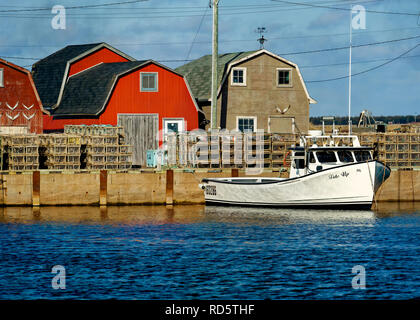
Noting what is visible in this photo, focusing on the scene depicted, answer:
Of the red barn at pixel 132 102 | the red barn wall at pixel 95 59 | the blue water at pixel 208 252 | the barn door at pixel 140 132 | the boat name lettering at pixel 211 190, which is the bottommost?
the blue water at pixel 208 252

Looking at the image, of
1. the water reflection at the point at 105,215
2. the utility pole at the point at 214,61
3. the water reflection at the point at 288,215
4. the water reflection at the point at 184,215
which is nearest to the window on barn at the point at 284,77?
the utility pole at the point at 214,61

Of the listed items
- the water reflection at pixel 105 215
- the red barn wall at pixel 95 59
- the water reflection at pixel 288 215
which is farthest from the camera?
the red barn wall at pixel 95 59

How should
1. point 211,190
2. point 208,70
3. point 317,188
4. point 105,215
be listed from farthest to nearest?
1. point 208,70
2. point 211,190
3. point 317,188
4. point 105,215

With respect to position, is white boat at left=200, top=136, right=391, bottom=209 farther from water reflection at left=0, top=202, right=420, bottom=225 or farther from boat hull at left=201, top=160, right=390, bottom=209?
water reflection at left=0, top=202, right=420, bottom=225

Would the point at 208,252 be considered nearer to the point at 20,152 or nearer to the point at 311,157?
the point at 311,157

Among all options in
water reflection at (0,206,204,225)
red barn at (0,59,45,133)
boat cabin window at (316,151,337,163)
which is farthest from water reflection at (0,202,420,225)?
red barn at (0,59,45,133)

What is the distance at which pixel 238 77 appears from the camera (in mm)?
46781

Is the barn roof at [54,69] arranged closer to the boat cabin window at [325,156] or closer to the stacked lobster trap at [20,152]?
the stacked lobster trap at [20,152]

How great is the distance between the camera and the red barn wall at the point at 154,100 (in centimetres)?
4244

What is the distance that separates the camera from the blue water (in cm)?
1627

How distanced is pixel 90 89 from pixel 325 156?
19.2 metres

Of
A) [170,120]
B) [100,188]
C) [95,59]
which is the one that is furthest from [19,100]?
[100,188]

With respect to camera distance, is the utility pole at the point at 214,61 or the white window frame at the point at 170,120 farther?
the white window frame at the point at 170,120

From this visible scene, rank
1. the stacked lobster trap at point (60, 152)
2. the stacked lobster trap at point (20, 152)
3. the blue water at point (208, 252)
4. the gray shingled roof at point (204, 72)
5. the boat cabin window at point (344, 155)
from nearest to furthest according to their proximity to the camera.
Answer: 1. the blue water at point (208, 252)
2. the boat cabin window at point (344, 155)
3. the stacked lobster trap at point (20, 152)
4. the stacked lobster trap at point (60, 152)
5. the gray shingled roof at point (204, 72)
